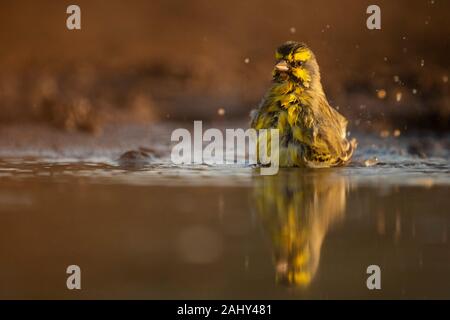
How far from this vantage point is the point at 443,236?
4.18 metres

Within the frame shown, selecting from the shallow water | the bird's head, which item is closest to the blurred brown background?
the bird's head

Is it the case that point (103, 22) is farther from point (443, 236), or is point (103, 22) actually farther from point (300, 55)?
point (443, 236)

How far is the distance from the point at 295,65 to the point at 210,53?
4454 mm

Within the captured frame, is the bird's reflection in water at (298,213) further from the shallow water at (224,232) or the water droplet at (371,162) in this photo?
the water droplet at (371,162)

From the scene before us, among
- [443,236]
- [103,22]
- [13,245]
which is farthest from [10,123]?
[443,236]

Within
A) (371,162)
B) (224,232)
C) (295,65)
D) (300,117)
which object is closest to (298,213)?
(224,232)

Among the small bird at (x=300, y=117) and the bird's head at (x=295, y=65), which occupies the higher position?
the bird's head at (x=295, y=65)

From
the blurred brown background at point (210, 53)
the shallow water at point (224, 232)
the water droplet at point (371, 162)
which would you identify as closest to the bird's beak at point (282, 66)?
the shallow water at point (224, 232)

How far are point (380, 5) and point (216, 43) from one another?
Result: 89.7 inches

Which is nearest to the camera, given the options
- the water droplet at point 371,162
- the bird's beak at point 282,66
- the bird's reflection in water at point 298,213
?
the bird's reflection in water at point 298,213

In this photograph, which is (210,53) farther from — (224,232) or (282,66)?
(224,232)

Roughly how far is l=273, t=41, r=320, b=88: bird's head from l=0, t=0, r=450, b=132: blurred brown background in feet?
11.1

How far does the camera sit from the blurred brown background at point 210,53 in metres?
10.5

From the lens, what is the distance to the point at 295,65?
6.82m
